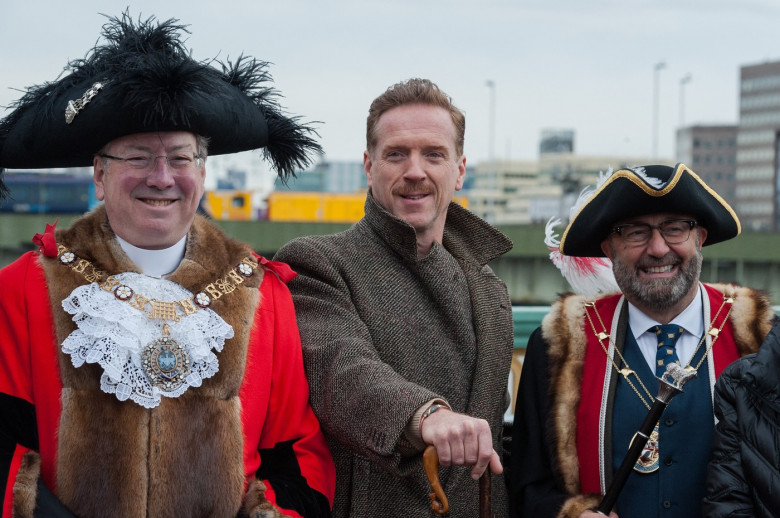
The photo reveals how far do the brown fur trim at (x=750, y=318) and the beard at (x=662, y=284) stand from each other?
18cm

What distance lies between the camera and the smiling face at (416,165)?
3.54 metres

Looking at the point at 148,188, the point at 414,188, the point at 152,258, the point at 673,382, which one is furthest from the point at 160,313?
the point at 673,382

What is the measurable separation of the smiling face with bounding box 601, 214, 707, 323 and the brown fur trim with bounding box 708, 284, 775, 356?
0.17m

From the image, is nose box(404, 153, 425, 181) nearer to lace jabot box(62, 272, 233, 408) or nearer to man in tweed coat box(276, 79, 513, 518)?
man in tweed coat box(276, 79, 513, 518)

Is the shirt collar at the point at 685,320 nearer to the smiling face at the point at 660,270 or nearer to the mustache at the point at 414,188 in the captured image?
the smiling face at the point at 660,270

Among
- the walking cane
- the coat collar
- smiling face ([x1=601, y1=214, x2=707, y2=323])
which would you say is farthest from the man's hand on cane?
the coat collar

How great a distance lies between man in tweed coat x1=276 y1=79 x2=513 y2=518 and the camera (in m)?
3.20

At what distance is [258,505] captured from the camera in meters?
2.88

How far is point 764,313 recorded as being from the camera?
11.1 ft

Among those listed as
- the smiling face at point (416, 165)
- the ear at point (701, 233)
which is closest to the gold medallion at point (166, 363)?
the smiling face at point (416, 165)

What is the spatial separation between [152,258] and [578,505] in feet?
4.98

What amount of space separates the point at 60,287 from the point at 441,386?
4.19 feet

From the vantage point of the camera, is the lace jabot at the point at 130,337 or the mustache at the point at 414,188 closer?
the lace jabot at the point at 130,337

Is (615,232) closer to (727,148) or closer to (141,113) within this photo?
(141,113)
